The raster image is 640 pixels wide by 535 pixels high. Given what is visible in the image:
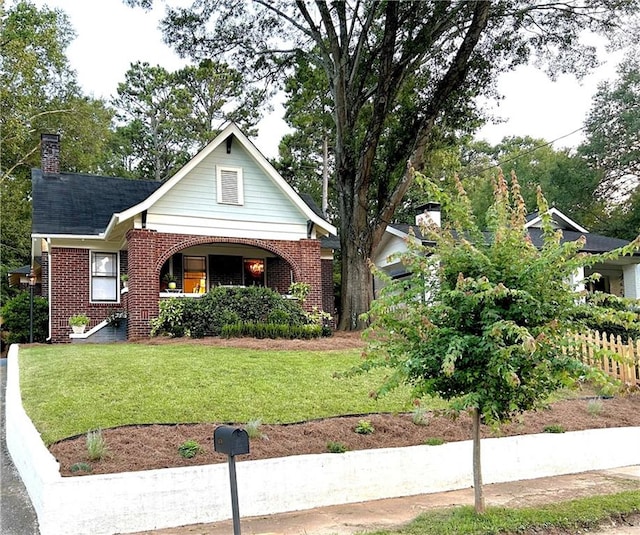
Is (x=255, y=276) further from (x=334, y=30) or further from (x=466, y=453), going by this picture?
(x=466, y=453)

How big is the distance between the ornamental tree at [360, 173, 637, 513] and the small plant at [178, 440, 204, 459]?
2.24m

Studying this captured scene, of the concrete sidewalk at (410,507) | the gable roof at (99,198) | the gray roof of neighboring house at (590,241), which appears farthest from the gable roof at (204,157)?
the concrete sidewalk at (410,507)

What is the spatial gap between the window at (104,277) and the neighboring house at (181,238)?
30mm

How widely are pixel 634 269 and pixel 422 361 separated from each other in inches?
830

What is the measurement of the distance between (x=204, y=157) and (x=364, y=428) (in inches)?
430

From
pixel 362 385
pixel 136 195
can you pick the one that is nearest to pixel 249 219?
pixel 136 195

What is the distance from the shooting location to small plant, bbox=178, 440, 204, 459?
6738mm

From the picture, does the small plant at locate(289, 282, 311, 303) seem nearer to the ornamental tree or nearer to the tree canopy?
the tree canopy

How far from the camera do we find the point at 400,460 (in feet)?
24.0

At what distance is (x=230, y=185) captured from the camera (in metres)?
17.3

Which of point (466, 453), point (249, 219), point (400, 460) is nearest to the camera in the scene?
point (400, 460)

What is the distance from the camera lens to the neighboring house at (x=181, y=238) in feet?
52.9

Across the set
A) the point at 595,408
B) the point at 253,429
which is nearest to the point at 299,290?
the point at 595,408

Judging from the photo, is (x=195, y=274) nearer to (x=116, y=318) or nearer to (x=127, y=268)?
(x=127, y=268)
